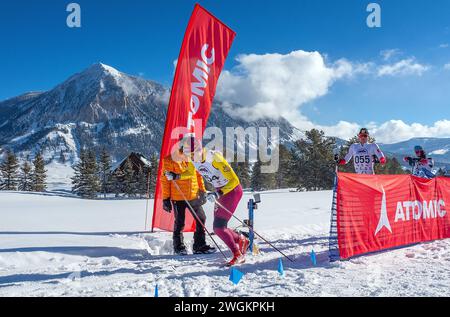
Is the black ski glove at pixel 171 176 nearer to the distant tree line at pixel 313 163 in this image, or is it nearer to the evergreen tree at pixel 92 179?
the distant tree line at pixel 313 163

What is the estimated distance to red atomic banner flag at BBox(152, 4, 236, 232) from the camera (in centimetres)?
831

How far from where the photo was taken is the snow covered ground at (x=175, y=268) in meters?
4.33

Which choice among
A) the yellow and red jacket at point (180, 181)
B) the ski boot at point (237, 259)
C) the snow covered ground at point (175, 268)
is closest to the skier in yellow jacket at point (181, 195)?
the yellow and red jacket at point (180, 181)

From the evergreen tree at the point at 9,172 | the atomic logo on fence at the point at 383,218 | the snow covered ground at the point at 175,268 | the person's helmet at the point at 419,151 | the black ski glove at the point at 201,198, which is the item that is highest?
the evergreen tree at the point at 9,172

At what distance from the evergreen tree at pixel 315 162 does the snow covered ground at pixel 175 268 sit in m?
39.5

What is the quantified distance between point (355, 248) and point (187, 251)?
3.16 meters

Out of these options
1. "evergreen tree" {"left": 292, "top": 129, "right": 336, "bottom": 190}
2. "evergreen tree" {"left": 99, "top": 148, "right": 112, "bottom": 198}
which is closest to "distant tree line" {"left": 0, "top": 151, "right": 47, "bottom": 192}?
"evergreen tree" {"left": 99, "top": 148, "right": 112, "bottom": 198}

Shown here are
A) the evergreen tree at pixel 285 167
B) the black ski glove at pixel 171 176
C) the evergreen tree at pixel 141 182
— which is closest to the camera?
the black ski glove at pixel 171 176

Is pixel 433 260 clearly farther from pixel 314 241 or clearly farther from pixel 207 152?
pixel 207 152

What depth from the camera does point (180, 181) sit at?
6.91m

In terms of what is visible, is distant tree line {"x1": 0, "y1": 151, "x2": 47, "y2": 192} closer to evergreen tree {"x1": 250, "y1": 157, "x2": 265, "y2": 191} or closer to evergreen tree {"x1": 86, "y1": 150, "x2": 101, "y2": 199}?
evergreen tree {"x1": 86, "y1": 150, "x2": 101, "y2": 199}

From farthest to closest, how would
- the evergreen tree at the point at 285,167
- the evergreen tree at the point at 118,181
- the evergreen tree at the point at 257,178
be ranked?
the evergreen tree at the point at 257,178
the evergreen tree at the point at 118,181
the evergreen tree at the point at 285,167

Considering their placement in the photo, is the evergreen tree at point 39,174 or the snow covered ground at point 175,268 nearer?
the snow covered ground at point 175,268

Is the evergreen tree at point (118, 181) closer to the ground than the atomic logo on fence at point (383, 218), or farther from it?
farther from it
